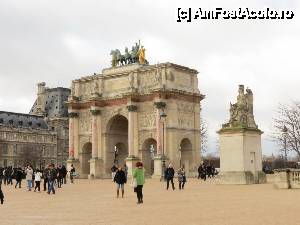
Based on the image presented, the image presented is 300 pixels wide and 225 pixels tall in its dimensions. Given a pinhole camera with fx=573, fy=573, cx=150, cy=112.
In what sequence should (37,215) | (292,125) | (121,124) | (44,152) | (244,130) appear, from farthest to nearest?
1. (44,152)
2. (121,124)
3. (292,125)
4. (244,130)
5. (37,215)

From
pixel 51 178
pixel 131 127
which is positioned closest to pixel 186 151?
pixel 131 127

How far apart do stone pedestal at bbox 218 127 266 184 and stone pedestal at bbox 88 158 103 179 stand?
32.2 meters

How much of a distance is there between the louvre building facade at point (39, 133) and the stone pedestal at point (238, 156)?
85.4 meters

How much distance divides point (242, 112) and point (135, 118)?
29571mm

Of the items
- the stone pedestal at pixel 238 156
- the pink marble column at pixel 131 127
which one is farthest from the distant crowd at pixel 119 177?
the pink marble column at pixel 131 127

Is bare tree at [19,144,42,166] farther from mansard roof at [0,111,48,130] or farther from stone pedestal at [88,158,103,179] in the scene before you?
stone pedestal at [88,158,103,179]

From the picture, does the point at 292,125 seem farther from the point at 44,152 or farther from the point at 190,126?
the point at 44,152

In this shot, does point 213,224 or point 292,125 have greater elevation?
point 292,125

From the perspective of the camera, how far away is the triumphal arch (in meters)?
60.3

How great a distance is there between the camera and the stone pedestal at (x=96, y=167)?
63.8m

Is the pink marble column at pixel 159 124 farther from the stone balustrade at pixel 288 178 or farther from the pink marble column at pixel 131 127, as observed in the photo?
the stone balustrade at pixel 288 178

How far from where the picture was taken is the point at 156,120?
2392 inches

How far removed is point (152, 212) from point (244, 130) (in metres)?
17.3

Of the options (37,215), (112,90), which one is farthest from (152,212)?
(112,90)
